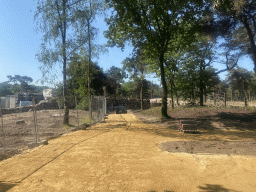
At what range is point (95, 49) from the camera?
51.2 feet

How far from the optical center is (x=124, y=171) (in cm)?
443

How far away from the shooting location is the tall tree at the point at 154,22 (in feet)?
49.1

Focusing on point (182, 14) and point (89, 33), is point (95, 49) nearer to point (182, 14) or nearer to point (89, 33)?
point (89, 33)

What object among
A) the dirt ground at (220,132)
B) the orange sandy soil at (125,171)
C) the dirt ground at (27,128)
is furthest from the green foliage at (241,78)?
the dirt ground at (27,128)

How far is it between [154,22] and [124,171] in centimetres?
1588

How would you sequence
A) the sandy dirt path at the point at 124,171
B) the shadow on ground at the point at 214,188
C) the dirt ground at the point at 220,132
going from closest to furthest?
the shadow on ground at the point at 214,188 → the sandy dirt path at the point at 124,171 → the dirt ground at the point at 220,132

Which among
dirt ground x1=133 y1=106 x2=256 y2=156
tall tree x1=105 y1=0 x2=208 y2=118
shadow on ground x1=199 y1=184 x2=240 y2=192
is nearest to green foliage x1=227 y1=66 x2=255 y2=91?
dirt ground x1=133 y1=106 x2=256 y2=156

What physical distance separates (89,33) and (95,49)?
151cm

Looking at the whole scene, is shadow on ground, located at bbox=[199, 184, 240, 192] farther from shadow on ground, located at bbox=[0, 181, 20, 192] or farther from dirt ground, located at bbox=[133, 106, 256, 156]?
shadow on ground, located at bbox=[0, 181, 20, 192]

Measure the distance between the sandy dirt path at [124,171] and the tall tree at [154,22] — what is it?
11300 mm

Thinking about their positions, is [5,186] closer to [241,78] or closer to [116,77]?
[116,77]

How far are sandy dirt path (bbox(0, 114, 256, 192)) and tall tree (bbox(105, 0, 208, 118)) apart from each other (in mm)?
11300

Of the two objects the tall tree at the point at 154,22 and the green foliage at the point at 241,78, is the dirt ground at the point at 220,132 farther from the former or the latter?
the green foliage at the point at 241,78

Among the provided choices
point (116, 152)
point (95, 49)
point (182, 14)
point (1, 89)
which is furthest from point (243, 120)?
point (1, 89)
